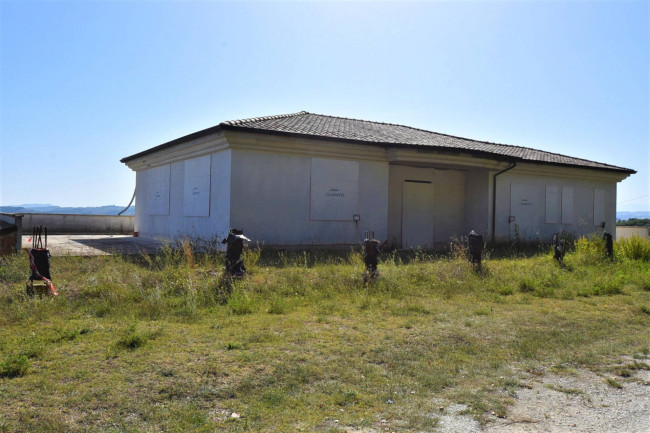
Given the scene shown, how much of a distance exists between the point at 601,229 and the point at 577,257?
1101 cm

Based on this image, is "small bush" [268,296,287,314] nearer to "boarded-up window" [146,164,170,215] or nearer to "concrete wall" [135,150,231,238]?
"concrete wall" [135,150,231,238]

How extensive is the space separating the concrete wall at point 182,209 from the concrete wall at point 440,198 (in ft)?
21.4

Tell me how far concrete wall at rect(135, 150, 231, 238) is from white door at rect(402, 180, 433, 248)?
7023mm

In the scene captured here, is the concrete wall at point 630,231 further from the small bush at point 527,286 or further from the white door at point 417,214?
the small bush at point 527,286

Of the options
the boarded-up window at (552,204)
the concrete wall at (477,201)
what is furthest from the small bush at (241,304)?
the boarded-up window at (552,204)

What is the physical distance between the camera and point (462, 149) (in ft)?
53.3

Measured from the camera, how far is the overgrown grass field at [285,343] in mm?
3629

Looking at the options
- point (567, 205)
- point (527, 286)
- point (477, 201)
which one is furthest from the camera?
point (567, 205)

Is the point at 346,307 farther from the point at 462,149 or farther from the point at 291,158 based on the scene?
the point at 462,149

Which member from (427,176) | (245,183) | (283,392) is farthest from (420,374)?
(427,176)

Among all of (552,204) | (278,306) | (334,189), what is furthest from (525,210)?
(278,306)

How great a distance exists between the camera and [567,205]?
68.6ft

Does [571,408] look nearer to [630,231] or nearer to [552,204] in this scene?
[552,204]

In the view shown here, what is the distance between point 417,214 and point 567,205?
287 inches
